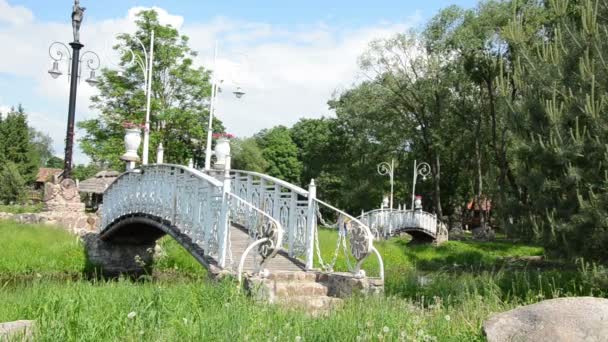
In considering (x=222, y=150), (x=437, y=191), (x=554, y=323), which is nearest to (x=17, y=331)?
(x=554, y=323)

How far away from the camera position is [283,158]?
61062 millimetres

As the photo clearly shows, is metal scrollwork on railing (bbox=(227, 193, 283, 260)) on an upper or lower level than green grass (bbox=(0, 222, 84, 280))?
upper

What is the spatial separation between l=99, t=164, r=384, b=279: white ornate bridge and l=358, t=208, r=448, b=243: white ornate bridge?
16259 millimetres

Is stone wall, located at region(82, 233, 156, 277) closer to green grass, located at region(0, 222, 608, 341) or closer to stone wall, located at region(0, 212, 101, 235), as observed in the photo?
stone wall, located at region(0, 212, 101, 235)

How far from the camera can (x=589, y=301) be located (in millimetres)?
5285

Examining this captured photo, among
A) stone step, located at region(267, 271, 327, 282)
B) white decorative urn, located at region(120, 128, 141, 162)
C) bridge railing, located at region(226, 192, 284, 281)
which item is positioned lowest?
stone step, located at region(267, 271, 327, 282)

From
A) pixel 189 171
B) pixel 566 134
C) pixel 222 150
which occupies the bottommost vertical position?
pixel 189 171

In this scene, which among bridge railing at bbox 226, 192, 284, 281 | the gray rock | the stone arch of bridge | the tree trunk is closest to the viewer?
the gray rock

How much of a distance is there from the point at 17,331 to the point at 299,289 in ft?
16.0

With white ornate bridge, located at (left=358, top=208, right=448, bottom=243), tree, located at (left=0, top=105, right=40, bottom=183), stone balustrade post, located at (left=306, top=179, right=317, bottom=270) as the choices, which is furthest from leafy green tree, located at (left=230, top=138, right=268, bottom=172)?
stone balustrade post, located at (left=306, top=179, right=317, bottom=270)

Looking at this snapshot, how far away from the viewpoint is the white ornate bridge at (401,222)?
1217 inches

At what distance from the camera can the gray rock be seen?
4785 mm

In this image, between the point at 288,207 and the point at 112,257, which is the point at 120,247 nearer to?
the point at 112,257

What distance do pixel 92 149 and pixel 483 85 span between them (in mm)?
21036
